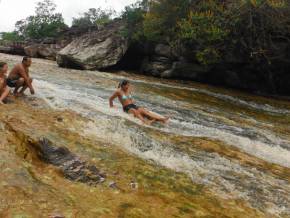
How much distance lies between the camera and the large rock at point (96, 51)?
87.2 ft

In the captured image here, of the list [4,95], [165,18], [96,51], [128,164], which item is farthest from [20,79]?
[165,18]

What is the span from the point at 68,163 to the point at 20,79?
221 inches

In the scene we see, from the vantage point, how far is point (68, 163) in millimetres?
7691

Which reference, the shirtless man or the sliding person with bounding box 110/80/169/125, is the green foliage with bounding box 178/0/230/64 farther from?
the shirtless man

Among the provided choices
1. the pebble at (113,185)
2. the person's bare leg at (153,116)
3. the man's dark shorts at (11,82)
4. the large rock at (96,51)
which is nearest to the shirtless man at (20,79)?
the man's dark shorts at (11,82)

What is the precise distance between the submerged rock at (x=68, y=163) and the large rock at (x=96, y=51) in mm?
18798

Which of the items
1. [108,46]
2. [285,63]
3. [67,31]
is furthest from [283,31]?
[67,31]

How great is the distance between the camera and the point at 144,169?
27.1 feet

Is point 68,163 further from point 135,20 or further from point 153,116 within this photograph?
point 135,20

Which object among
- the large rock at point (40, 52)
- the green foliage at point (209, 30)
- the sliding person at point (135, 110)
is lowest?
the sliding person at point (135, 110)

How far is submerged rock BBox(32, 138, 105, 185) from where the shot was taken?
24.0 ft

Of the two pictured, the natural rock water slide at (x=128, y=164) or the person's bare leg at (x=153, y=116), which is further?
the person's bare leg at (x=153, y=116)

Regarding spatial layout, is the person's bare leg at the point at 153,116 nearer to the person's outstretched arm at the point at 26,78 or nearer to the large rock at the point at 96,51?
the person's outstretched arm at the point at 26,78

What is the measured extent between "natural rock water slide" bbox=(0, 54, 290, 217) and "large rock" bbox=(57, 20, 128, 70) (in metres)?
12.8
